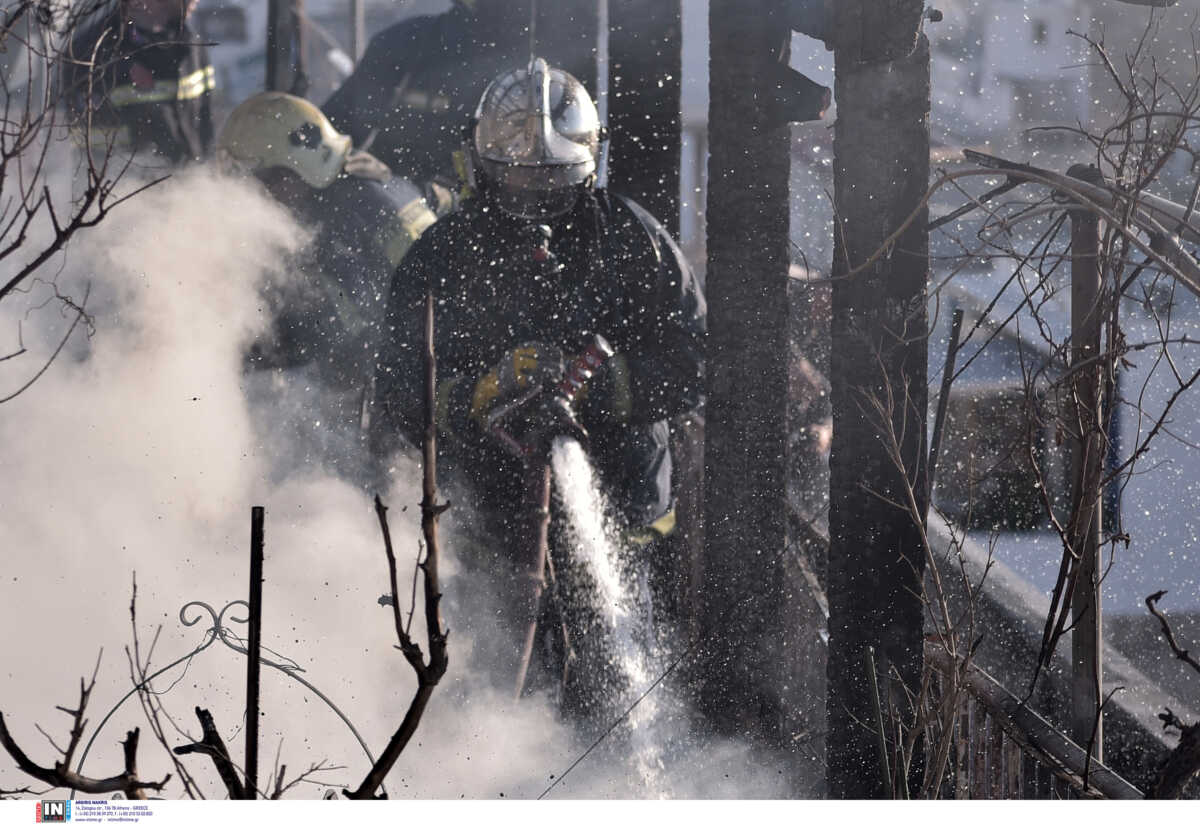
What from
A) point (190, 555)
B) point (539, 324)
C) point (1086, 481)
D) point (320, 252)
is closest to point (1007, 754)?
point (1086, 481)

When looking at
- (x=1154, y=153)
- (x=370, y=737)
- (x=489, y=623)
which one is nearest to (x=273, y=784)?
(x=370, y=737)

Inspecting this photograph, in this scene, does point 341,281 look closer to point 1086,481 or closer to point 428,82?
point 428,82

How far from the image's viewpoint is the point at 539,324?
200 cm

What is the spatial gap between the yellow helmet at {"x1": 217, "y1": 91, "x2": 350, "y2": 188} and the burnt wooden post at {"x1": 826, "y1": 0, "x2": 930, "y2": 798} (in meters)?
0.93

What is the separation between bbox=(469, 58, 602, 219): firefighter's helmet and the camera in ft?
6.56

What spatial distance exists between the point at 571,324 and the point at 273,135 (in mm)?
617

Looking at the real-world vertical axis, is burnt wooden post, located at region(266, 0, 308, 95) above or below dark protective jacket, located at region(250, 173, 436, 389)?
above

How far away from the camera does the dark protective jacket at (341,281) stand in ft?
6.30

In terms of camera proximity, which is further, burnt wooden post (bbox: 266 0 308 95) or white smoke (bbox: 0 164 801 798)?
burnt wooden post (bbox: 266 0 308 95)

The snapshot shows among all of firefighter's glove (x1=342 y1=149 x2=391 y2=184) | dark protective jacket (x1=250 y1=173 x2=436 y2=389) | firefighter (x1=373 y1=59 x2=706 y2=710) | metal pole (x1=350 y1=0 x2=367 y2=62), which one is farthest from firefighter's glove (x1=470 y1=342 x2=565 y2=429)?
metal pole (x1=350 y1=0 x2=367 y2=62)

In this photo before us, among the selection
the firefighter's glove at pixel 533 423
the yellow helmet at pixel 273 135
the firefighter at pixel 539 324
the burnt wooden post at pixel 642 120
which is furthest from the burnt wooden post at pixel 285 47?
the firefighter's glove at pixel 533 423

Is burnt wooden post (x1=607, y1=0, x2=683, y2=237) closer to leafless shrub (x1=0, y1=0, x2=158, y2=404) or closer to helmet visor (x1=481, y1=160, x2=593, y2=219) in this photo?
helmet visor (x1=481, y1=160, x2=593, y2=219)

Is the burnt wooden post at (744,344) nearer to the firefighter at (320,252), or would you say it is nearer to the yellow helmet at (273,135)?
the firefighter at (320,252)

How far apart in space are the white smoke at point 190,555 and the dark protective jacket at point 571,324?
215 mm
